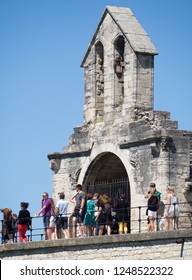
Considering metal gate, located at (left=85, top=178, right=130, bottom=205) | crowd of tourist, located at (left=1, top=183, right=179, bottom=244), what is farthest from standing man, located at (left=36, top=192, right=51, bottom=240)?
metal gate, located at (left=85, top=178, right=130, bottom=205)

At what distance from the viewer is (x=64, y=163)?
6031 centimetres

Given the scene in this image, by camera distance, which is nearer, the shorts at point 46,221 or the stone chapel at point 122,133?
the shorts at point 46,221

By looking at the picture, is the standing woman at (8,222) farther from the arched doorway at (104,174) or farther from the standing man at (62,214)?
the arched doorway at (104,174)

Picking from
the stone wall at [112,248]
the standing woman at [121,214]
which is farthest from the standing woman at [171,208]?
the standing woman at [121,214]

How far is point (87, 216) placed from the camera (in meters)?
54.3

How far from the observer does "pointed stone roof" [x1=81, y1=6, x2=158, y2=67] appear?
5753 centimetres

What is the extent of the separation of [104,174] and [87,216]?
199 inches

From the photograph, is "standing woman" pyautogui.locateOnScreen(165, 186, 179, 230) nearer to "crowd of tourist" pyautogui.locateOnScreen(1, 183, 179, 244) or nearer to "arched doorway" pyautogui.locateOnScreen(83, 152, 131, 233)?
"crowd of tourist" pyautogui.locateOnScreen(1, 183, 179, 244)

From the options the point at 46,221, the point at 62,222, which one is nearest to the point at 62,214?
the point at 62,222

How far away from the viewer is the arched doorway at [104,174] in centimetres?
5875

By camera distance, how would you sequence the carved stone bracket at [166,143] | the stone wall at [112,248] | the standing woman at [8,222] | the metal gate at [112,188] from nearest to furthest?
1. the stone wall at [112,248]
2. the carved stone bracket at [166,143]
3. the standing woman at [8,222]
4. the metal gate at [112,188]

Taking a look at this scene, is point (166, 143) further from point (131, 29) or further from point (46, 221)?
point (131, 29)

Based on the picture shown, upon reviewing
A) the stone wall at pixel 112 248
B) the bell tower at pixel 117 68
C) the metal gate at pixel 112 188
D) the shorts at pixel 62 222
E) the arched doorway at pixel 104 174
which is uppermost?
the bell tower at pixel 117 68
